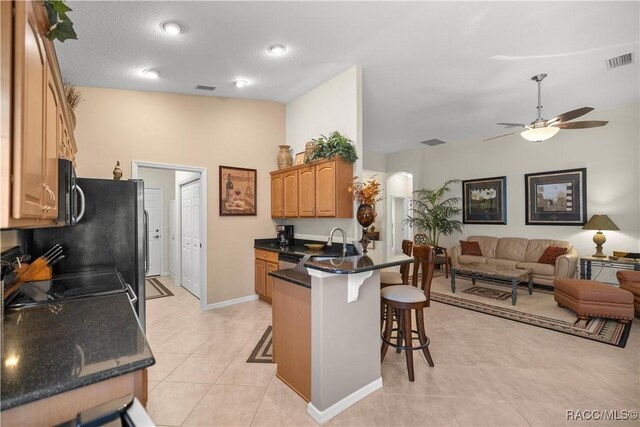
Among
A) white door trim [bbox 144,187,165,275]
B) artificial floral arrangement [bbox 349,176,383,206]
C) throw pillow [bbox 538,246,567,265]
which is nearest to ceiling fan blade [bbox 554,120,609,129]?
throw pillow [bbox 538,246,567,265]

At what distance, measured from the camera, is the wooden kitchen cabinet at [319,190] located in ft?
12.0

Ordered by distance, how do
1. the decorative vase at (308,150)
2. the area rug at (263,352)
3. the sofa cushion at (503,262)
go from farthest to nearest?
1. the sofa cushion at (503,262)
2. the decorative vase at (308,150)
3. the area rug at (263,352)

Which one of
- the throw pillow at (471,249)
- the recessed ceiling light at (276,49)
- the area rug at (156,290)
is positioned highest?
the recessed ceiling light at (276,49)

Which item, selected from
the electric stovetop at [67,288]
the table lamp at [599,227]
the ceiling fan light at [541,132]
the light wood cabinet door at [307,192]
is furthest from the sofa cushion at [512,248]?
the electric stovetop at [67,288]

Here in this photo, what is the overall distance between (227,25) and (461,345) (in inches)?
154

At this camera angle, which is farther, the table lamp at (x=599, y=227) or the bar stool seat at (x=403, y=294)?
the table lamp at (x=599, y=227)

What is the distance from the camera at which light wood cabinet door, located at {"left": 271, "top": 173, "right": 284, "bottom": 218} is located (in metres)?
4.63

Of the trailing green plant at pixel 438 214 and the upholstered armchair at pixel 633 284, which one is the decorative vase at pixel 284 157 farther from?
the upholstered armchair at pixel 633 284

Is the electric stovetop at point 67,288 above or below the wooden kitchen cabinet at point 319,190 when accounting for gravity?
below

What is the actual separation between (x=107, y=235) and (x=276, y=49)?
7.98ft

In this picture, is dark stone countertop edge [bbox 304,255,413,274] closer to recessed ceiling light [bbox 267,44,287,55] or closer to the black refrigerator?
the black refrigerator

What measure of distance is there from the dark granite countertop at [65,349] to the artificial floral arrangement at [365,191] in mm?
2564

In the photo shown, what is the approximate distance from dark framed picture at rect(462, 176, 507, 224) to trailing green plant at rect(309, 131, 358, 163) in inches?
166

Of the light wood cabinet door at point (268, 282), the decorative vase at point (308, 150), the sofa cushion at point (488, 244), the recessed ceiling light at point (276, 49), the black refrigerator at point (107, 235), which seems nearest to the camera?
the black refrigerator at point (107, 235)
